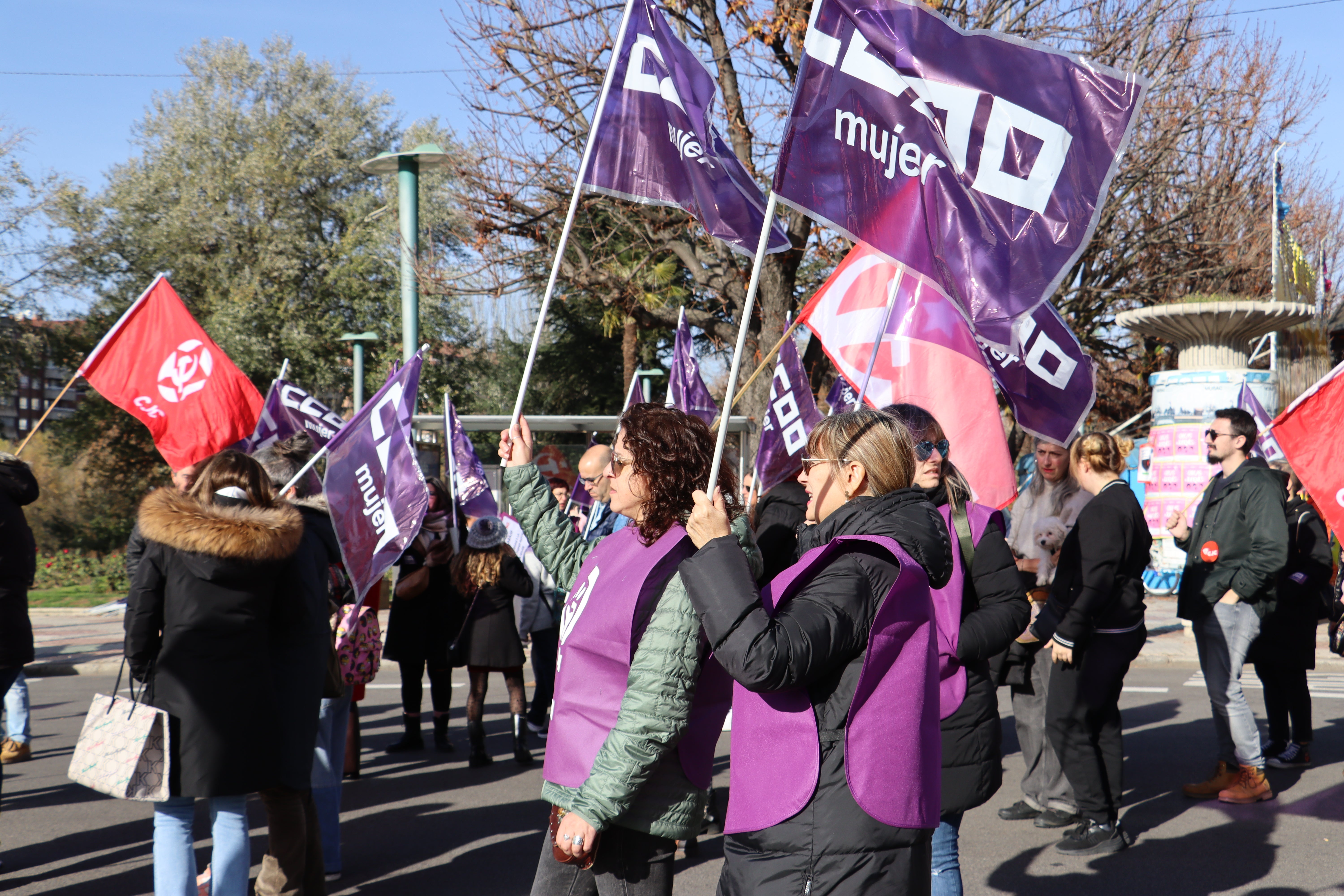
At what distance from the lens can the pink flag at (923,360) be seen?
5.72m

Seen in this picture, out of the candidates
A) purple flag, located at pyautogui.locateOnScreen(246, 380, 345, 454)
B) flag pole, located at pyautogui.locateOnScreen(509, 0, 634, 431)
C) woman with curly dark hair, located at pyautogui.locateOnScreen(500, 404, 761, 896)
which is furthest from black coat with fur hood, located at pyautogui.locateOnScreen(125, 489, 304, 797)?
purple flag, located at pyautogui.locateOnScreen(246, 380, 345, 454)

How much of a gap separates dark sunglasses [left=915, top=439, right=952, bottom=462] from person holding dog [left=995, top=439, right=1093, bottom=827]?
2141 millimetres

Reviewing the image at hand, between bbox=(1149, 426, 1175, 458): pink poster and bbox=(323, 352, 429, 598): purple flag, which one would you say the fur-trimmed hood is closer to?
bbox=(323, 352, 429, 598): purple flag

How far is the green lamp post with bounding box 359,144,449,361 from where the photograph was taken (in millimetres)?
11703

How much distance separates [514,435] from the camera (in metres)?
3.38

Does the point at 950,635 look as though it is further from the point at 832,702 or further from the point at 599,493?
the point at 832,702

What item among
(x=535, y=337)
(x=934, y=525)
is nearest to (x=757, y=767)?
(x=934, y=525)

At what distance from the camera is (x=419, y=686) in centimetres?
728

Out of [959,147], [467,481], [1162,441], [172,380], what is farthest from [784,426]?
[1162,441]

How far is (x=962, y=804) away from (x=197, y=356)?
5.19 metres

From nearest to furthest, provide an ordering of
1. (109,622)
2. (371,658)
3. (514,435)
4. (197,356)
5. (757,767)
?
(757,767) < (514,435) < (371,658) < (197,356) < (109,622)

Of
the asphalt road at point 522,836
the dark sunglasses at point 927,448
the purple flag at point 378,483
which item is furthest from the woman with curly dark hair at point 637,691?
the purple flag at point 378,483

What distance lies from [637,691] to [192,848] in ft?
6.78

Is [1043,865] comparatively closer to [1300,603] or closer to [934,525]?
[1300,603]
